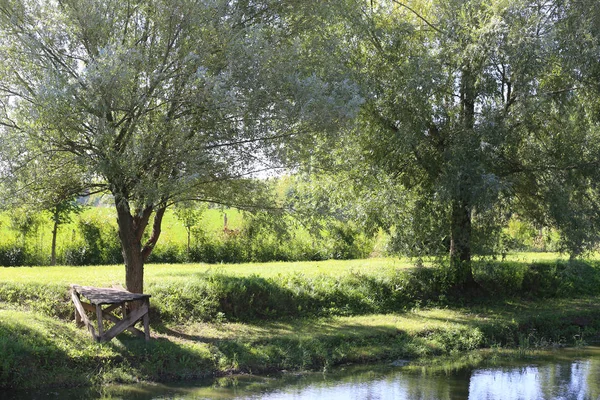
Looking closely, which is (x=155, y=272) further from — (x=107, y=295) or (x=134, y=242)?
(x=107, y=295)

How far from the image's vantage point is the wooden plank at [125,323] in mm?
13094

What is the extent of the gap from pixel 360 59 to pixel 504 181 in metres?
4.87

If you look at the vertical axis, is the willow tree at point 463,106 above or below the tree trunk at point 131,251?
above

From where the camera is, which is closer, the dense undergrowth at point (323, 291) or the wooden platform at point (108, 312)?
the wooden platform at point (108, 312)

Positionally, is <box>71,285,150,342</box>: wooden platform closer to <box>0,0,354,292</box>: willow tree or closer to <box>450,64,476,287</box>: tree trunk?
<box>0,0,354,292</box>: willow tree

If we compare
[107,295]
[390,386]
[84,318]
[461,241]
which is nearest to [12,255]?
[84,318]

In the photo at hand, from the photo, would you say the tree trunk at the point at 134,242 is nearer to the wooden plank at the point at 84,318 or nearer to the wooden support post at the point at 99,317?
the wooden plank at the point at 84,318

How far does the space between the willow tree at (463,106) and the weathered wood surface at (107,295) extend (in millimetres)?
6717

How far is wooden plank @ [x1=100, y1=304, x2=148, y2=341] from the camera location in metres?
13.1

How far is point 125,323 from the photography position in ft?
43.3

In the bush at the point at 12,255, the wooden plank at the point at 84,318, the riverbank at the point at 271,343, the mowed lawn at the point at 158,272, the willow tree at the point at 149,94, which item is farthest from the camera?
the bush at the point at 12,255

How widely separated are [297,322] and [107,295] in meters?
5.26

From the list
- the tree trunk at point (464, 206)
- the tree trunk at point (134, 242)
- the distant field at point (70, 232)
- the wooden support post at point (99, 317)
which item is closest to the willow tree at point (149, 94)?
the tree trunk at point (134, 242)

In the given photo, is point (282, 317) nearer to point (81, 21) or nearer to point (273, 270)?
point (273, 270)
